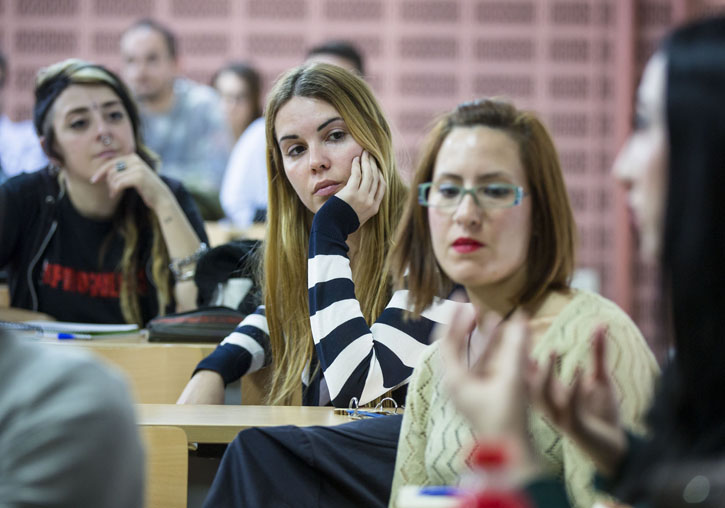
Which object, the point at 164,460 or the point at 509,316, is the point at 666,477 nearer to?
the point at 509,316

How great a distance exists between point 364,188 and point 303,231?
308mm

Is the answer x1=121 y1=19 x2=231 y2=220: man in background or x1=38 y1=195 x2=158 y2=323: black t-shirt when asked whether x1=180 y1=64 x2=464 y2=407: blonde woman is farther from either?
x1=121 y1=19 x2=231 y2=220: man in background

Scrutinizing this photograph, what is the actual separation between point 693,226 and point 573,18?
23.7ft

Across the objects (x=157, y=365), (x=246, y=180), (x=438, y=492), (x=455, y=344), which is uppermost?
(x=246, y=180)

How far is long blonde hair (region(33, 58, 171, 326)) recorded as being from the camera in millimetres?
3729

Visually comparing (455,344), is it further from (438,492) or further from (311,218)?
(311,218)

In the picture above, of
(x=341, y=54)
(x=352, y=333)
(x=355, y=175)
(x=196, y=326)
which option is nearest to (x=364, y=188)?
(x=355, y=175)

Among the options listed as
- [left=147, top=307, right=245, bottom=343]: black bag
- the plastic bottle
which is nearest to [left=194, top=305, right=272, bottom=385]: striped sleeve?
[left=147, top=307, right=245, bottom=343]: black bag

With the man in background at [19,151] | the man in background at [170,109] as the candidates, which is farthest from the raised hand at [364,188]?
the man in background at [19,151]

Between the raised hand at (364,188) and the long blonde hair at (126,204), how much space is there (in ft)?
4.12

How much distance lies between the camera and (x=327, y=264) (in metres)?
2.54

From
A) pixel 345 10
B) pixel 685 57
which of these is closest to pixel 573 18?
pixel 345 10

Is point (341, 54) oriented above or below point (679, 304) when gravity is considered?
above

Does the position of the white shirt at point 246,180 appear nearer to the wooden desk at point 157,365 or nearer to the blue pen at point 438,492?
the wooden desk at point 157,365
